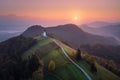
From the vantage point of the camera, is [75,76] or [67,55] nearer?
[75,76]

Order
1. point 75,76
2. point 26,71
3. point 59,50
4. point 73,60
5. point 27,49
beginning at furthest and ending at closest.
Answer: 1. point 27,49
2. point 59,50
3. point 73,60
4. point 26,71
5. point 75,76

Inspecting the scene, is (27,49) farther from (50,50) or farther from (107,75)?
(107,75)

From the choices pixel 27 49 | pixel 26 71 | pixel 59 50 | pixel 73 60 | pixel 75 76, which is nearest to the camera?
pixel 75 76

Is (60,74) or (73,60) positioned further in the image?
(73,60)

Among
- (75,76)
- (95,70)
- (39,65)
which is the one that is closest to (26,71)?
(39,65)

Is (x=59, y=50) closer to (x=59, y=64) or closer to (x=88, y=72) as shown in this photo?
(x=59, y=64)

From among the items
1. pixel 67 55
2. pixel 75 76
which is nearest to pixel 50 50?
pixel 67 55

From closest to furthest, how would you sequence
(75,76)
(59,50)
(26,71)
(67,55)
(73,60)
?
(75,76)
(26,71)
(73,60)
(67,55)
(59,50)

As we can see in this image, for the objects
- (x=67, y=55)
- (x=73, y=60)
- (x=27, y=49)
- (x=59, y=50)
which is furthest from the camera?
(x=27, y=49)
